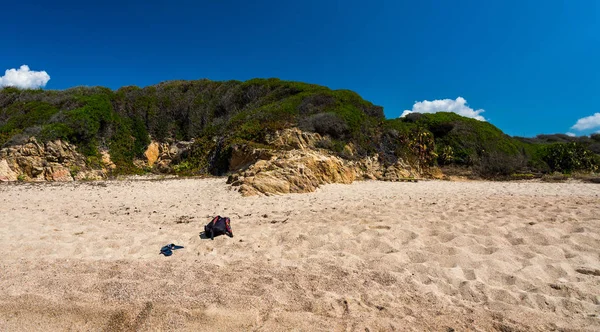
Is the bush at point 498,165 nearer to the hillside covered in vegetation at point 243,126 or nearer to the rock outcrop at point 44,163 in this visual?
the hillside covered in vegetation at point 243,126

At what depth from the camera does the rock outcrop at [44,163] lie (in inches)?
621

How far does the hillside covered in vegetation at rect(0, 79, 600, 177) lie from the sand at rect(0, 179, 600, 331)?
12895 mm

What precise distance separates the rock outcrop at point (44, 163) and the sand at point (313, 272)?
13.3 meters

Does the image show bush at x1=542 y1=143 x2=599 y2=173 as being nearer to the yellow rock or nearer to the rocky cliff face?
the rocky cliff face

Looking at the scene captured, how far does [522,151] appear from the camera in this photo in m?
27.1

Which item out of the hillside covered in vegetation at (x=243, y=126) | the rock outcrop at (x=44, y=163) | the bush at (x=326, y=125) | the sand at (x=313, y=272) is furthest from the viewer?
the bush at (x=326, y=125)

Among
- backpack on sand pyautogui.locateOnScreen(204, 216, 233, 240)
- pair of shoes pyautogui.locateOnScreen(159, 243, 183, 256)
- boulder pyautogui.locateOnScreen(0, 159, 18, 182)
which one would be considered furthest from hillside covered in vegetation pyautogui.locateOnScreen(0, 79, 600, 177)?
pair of shoes pyautogui.locateOnScreen(159, 243, 183, 256)

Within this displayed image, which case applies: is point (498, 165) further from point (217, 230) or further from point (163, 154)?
point (163, 154)

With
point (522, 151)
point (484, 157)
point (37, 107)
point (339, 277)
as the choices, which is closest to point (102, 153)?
point (37, 107)

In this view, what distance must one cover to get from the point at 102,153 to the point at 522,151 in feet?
123

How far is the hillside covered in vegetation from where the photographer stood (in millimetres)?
19797

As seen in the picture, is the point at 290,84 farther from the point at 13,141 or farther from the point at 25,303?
the point at 25,303

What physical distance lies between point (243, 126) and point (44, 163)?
40.4 ft

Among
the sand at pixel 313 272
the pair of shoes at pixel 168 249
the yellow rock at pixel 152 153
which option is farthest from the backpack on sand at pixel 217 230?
the yellow rock at pixel 152 153
